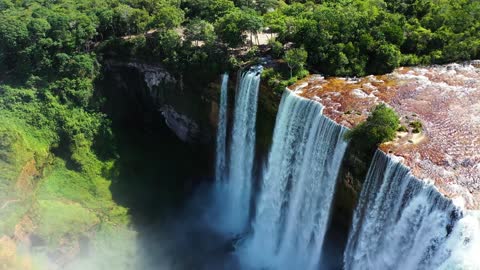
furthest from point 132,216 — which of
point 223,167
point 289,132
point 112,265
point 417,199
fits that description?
point 417,199

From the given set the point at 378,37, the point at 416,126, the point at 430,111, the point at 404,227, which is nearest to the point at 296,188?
the point at 416,126

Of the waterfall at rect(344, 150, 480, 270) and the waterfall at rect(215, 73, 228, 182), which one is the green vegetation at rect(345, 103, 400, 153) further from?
the waterfall at rect(215, 73, 228, 182)

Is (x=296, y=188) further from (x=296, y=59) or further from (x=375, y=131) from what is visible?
(x=296, y=59)

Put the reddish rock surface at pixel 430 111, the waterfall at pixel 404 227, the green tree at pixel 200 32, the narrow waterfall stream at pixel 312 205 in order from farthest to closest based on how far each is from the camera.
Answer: the green tree at pixel 200 32 → the reddish rock surface at pixel 430 111 → the narrow waterfall stream at pixel 312 205 → the waterfall at pixel 404 227

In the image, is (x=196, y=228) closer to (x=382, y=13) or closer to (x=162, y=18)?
(x=162, y=18)

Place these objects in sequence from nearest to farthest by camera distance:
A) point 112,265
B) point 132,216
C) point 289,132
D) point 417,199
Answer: point 417,199
point 289,132
point 112,265
point 132,216

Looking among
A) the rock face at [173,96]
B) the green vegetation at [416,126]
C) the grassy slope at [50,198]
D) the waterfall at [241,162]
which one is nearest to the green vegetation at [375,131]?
the green vegetation at [416,126]

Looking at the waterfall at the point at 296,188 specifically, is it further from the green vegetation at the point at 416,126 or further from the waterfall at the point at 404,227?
the green vegetation at the point at 416,126
